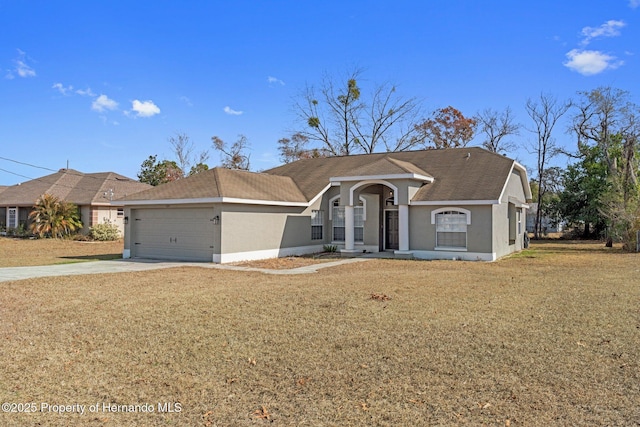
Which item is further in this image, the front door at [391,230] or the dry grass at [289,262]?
the front door at [391,230]

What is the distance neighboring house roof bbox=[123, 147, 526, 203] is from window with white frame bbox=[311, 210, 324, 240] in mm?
990

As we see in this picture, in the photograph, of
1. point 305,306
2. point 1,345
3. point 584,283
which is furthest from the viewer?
point 584,283

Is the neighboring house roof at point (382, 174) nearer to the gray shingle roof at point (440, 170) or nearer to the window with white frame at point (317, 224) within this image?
the gray shingle roof at point (440, 170)

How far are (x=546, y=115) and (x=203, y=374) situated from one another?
40247mm

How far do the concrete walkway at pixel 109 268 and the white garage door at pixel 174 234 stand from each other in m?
0.80

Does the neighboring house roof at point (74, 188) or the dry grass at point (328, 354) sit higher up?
the neighboring house roof at point (74, 188)

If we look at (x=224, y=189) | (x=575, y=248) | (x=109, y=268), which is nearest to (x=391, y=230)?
(x=224, y=189)

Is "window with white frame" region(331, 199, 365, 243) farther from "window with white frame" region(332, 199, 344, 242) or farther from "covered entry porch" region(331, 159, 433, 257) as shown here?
"covered entry porch" region(331, 159, 433, 257)

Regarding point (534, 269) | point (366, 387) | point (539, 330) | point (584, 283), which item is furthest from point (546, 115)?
point (366, 387)

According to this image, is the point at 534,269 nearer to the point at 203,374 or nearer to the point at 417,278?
the point at 417,278

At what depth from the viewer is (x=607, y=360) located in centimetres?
602

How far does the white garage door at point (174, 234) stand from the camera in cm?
1819

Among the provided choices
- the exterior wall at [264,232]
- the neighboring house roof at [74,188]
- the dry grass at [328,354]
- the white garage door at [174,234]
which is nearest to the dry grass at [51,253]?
the white garage door at [174,234]

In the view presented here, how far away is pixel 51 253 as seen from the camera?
22203mm
